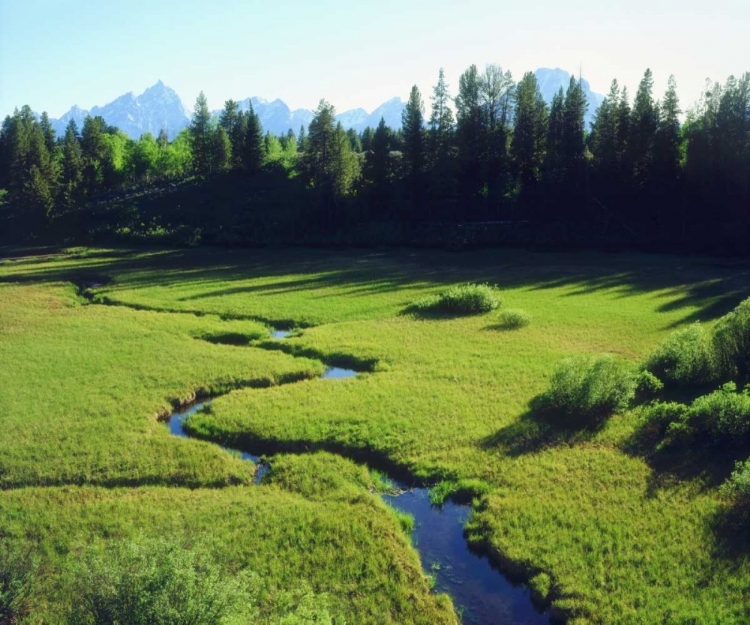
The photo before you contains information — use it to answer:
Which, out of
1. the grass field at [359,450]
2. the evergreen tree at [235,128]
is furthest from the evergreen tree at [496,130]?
the evergreen tree at [235,128]

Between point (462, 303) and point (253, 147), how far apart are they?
7050 cm

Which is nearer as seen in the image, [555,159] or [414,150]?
[555,159]

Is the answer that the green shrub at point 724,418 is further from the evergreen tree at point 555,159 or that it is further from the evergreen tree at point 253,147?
the evergreen tree at point 253,147

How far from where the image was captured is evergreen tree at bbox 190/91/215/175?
10588 cm

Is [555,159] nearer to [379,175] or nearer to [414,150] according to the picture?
[414,150]

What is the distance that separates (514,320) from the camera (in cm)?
3659

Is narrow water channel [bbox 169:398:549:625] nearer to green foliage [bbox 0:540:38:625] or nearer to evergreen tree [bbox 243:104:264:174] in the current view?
green foliage [bbox 0:540:38:625]

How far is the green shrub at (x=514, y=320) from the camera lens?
36594 mm

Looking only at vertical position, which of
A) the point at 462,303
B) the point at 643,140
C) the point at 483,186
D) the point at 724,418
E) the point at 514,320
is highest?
the point at 643,140

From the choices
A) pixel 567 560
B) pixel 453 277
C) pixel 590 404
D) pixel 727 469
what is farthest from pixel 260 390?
pixel 453 277

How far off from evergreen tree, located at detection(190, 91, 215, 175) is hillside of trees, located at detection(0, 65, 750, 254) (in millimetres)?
11451

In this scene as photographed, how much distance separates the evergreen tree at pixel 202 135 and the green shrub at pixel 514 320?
80.9 meters

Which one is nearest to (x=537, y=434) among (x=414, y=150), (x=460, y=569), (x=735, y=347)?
(x=460, y=569)

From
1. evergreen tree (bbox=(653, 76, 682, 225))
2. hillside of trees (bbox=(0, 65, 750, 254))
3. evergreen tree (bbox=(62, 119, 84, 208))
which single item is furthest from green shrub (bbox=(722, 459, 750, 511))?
evergreen tree (bbox=(62, 119, 84, 208))
